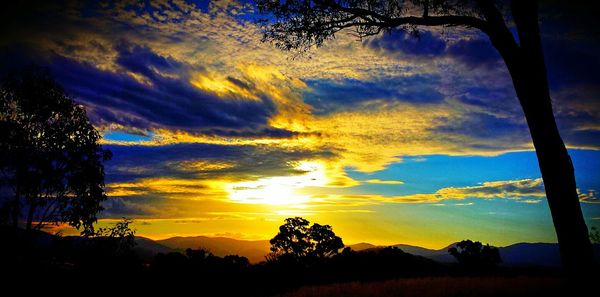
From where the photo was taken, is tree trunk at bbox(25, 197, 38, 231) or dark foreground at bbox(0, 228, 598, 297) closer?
dark foreground at bbox(0, 228, 598, 297)

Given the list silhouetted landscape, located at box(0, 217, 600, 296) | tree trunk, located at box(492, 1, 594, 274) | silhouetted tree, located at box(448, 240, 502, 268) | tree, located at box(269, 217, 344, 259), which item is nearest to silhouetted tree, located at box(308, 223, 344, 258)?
tree, located at box(269, 217, 344, 259)

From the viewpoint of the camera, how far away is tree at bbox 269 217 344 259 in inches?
2341

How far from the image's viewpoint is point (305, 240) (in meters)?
60.2

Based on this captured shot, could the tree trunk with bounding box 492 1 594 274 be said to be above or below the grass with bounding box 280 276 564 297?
above

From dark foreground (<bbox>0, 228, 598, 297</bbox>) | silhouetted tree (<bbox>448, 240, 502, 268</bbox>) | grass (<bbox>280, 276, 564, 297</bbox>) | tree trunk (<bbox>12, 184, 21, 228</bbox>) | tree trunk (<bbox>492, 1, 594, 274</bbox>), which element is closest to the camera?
tree trunk (<bbox>492, 1, 594, 274</bbox>)

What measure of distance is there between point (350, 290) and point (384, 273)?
13547 mm

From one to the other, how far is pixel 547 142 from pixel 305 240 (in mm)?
53086

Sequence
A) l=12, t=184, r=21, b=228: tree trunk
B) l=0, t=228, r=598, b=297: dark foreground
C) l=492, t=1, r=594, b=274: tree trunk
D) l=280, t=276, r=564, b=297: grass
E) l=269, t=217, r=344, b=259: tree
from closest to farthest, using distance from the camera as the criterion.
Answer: l=492, t=1, r=594, b=274: tree trunk < l=280, t=276, r=564, b=297: grass < l=0, t=228, r=598, b=297: dark foreground < l=12, t=184, r=21, b=228: tree trunk < l=269, t=217, r=344, b=259: tree

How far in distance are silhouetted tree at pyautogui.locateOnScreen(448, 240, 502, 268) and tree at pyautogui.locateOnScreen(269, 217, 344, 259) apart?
20.4 metres

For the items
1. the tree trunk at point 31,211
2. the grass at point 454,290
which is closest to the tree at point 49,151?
the tree trunk at point 31,211

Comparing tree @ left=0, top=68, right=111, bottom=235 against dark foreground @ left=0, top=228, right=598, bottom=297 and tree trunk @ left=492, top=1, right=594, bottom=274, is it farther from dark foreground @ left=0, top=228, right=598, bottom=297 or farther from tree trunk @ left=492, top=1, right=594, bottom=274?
tree trunk @ left=492, top=1, right=594, bottom=274

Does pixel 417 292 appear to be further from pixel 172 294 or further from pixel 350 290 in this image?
pixel 172 294

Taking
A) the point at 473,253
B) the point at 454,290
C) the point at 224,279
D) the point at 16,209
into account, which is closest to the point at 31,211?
the point at 16,209

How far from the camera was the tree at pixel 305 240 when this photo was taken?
59.5 metres
